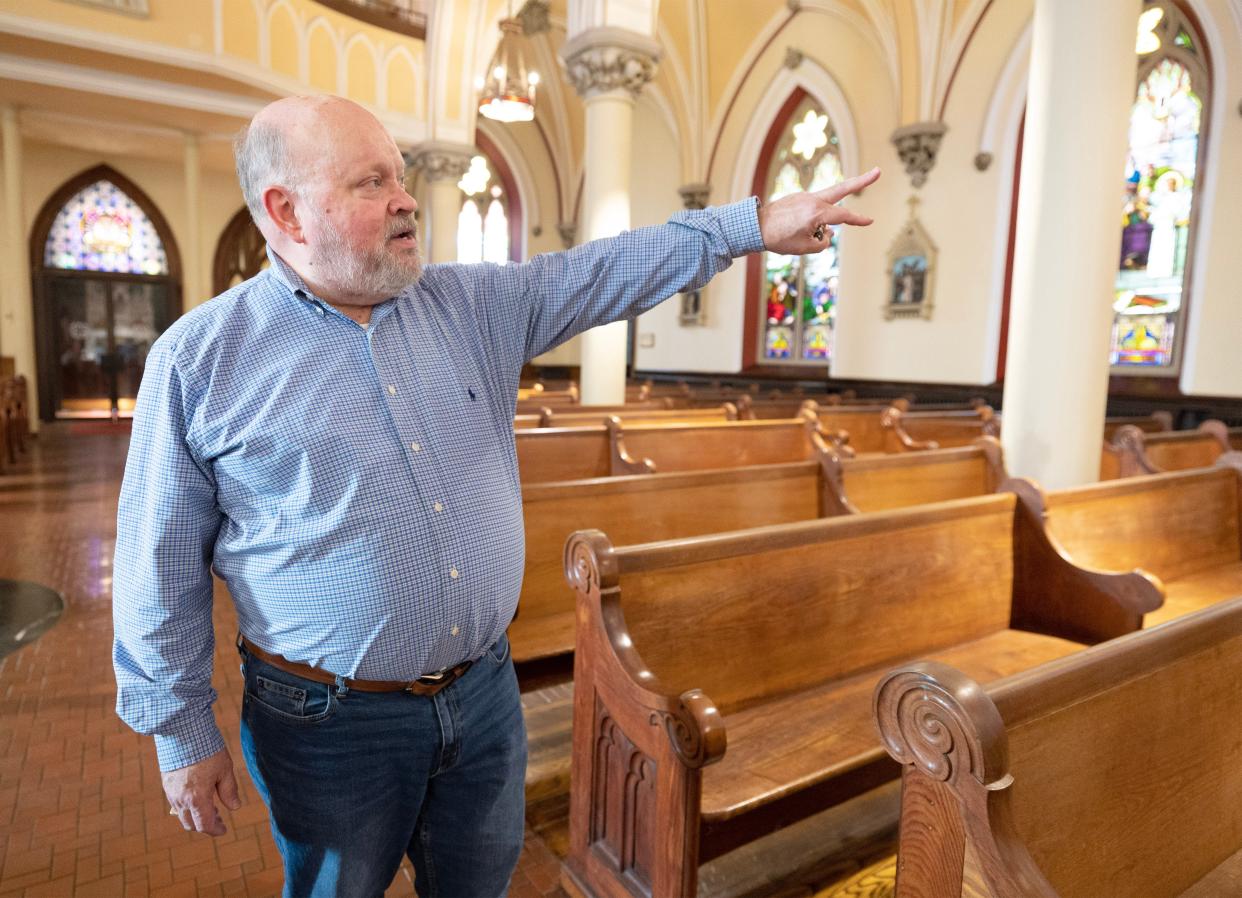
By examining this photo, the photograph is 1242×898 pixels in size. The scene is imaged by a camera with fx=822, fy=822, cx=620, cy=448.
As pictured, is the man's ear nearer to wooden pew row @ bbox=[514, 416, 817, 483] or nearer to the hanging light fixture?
wooden pew row @ bbox=[514, 416, 817, 483]

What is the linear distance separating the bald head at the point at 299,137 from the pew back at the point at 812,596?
1.12 metres

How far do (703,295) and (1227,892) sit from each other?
12.4 meters

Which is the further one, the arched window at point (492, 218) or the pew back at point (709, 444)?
the arched window at point (492, 218)

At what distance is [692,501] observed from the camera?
3.43 metres

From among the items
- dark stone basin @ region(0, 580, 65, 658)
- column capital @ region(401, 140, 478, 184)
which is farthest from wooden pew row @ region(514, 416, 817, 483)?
column capital @ region(401, 140, 478, 184)

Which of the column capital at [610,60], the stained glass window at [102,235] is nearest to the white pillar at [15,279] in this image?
the stained glass window at [102,235]

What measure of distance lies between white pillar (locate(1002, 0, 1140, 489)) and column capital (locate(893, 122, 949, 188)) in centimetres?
638

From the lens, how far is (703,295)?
1346cm

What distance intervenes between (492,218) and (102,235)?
700cm

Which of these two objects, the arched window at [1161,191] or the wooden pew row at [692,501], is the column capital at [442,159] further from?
the wooden pew row at [692,501]

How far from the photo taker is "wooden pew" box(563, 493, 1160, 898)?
186 centimetres

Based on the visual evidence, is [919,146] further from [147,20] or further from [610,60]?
Answer: [147,20]

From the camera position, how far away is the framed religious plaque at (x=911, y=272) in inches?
393

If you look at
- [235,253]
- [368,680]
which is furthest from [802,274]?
[368,680]
